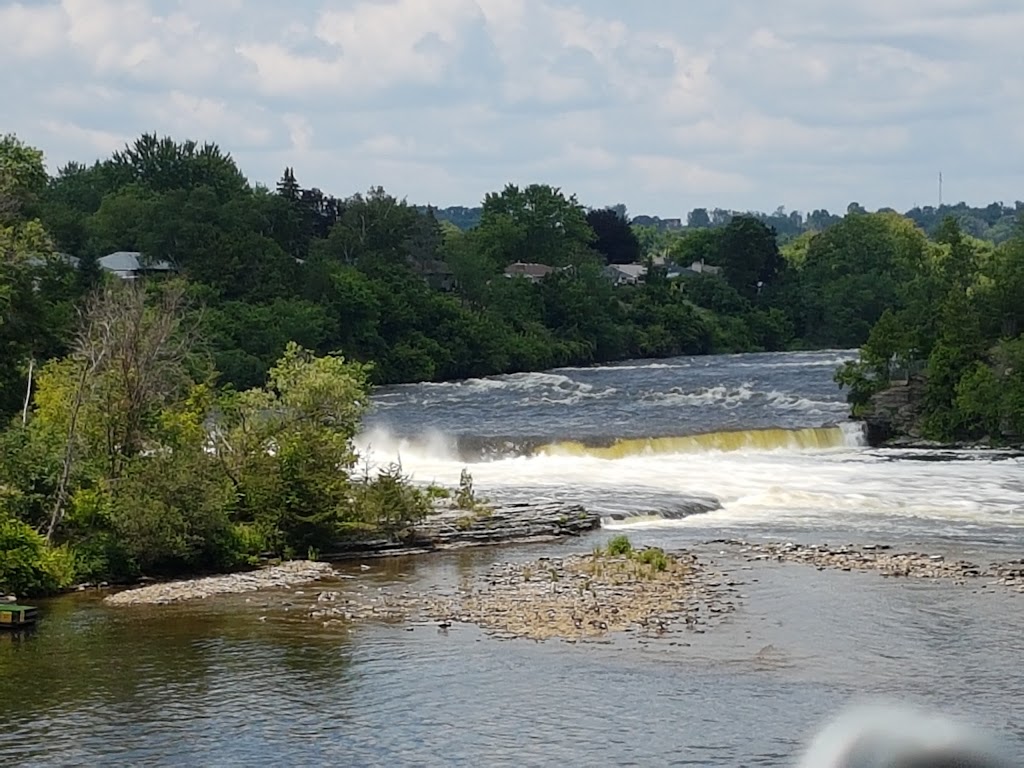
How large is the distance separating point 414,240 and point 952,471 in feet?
214

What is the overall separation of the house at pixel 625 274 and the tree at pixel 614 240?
18.9ft

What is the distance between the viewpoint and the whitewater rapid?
117 feet

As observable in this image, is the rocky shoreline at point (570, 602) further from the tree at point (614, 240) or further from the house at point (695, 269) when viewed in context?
the tree at point (614, 240)

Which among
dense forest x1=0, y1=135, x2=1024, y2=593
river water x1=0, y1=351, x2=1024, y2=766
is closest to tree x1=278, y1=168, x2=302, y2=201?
dense forest x1=0, y1=135, x2=1024, y2=593

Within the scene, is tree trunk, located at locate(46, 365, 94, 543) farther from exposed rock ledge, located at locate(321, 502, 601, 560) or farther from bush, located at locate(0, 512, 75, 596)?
exposed rock ledge, located at locate(321, 502, 601, 560)

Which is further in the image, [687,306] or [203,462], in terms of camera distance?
[687,306]

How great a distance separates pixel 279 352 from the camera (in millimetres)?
71938

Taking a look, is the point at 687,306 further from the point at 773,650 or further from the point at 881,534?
the point at 773,650

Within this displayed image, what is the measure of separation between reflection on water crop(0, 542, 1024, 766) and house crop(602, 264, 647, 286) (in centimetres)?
9017

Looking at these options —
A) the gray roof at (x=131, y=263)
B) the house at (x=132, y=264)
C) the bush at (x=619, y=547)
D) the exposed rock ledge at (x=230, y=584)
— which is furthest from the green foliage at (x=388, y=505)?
the gray roof at (x=131, y=263)

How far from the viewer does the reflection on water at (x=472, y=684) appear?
54.7 feet

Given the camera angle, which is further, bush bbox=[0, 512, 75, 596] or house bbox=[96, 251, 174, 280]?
house bbox=[96, 251, 174, 280]

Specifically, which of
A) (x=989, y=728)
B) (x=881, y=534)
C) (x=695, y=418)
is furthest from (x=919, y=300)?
(x=989, y=728)

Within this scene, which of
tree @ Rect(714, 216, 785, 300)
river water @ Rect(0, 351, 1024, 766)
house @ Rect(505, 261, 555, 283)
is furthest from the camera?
tree @ Rect(714, 216, 785, 300)
